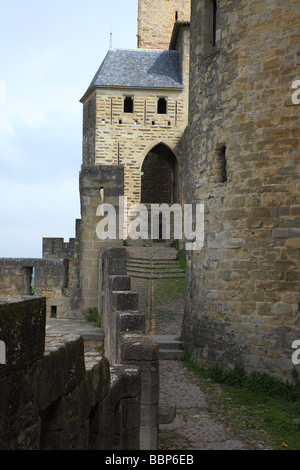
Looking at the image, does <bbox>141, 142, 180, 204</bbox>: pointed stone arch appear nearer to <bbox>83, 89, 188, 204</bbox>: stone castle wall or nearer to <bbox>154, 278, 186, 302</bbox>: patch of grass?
<bbox>83, 89, 188, 204</bbox>: stone castle wall

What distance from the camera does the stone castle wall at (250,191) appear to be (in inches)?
317

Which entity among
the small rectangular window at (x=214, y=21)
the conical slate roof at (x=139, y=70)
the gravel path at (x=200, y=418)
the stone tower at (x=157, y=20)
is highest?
the stone tower at (x=157, y=20)

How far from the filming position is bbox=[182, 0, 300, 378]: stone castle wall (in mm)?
8055

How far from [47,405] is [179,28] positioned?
93.2ft

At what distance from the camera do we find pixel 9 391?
212 cm

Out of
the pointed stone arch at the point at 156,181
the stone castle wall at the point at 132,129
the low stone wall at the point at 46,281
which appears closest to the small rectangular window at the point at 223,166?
the low stone wall at the point at 46,281

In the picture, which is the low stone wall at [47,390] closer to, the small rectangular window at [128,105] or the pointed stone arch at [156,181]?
the small rectangular window at [128,105]

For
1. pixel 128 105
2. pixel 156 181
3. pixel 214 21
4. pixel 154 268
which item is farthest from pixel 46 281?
pixel 156 181

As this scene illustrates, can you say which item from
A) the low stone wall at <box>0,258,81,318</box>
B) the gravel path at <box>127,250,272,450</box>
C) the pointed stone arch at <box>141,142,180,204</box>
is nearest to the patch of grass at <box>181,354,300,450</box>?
the gravel path at <box>127,250,272,450</box>

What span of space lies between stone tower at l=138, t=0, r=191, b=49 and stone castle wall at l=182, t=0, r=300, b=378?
26117mm

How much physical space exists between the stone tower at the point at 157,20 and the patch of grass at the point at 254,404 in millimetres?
28862
